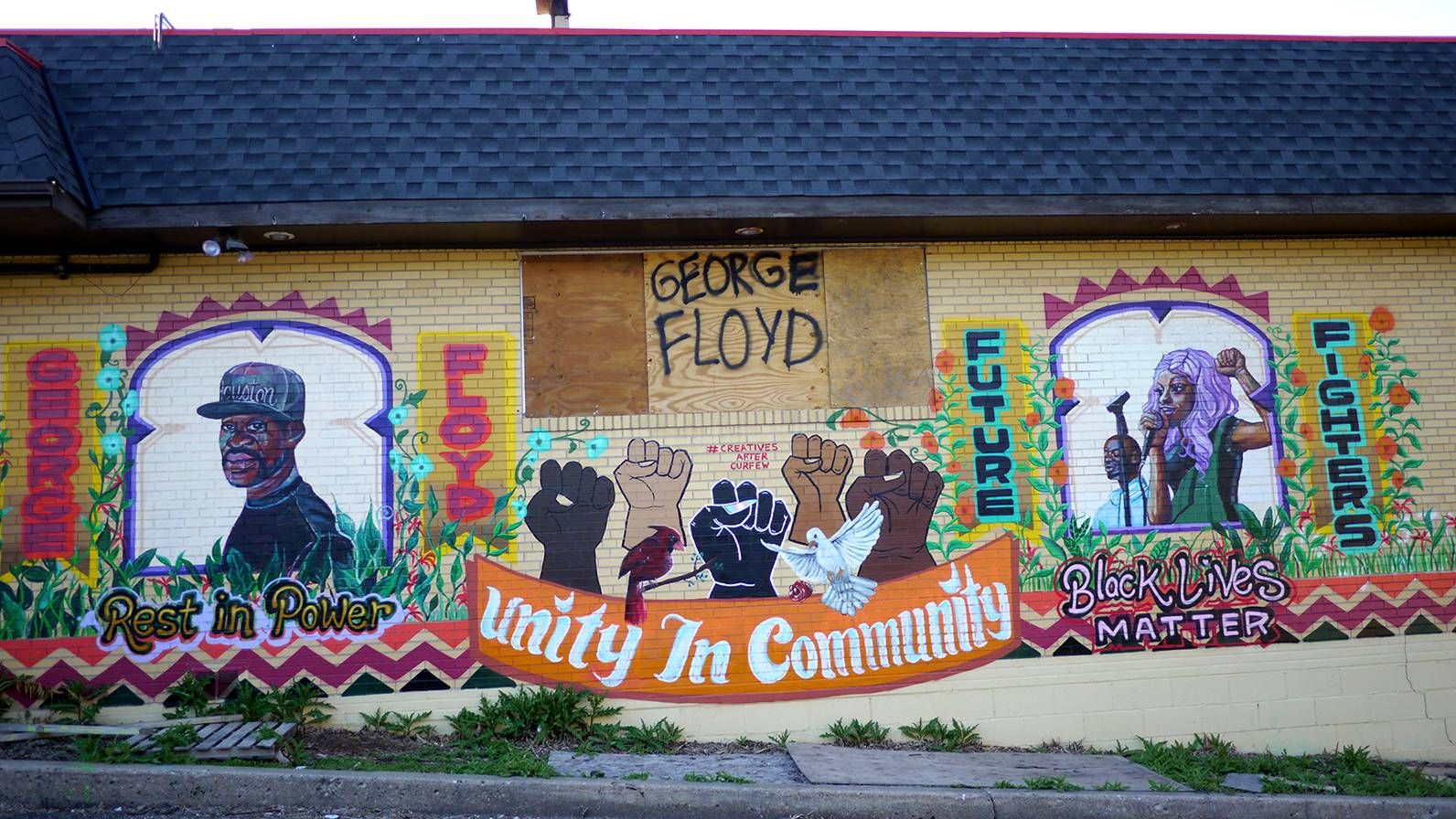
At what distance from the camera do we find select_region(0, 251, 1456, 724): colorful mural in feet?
27.1

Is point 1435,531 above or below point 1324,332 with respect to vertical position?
below

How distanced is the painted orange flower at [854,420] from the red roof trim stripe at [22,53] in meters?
6.50

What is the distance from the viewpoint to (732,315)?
8.89 meters

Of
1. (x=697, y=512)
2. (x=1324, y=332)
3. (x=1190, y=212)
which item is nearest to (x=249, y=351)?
(x=697, y=512)

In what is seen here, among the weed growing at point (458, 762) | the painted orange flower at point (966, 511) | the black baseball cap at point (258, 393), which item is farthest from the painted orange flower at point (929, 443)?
the black baseball cap at point (258, 393)

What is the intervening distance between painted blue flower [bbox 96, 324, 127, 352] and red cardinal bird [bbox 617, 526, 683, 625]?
4.10 meters

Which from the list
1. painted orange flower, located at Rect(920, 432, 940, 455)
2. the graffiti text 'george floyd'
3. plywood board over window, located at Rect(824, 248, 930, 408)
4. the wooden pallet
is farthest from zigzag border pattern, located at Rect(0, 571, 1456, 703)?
the graffiti text 'george floyd'

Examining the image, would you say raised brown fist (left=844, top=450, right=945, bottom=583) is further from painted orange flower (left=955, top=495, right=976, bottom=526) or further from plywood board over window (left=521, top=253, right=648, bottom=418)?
plywood board over window (left=521, top=253, right=648, bottom=418)

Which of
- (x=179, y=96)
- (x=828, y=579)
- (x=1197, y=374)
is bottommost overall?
(x=828, y=579)

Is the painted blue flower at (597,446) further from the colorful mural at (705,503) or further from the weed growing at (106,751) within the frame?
the weed growing at (106,751)

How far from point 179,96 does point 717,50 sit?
414 cm

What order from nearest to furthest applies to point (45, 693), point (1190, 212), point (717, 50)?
1. point (45, 693)
2. point (1190, 212)
3. point (717, 50)

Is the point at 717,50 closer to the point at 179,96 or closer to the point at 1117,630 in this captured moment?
the point at 179,96

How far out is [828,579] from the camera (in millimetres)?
8680
